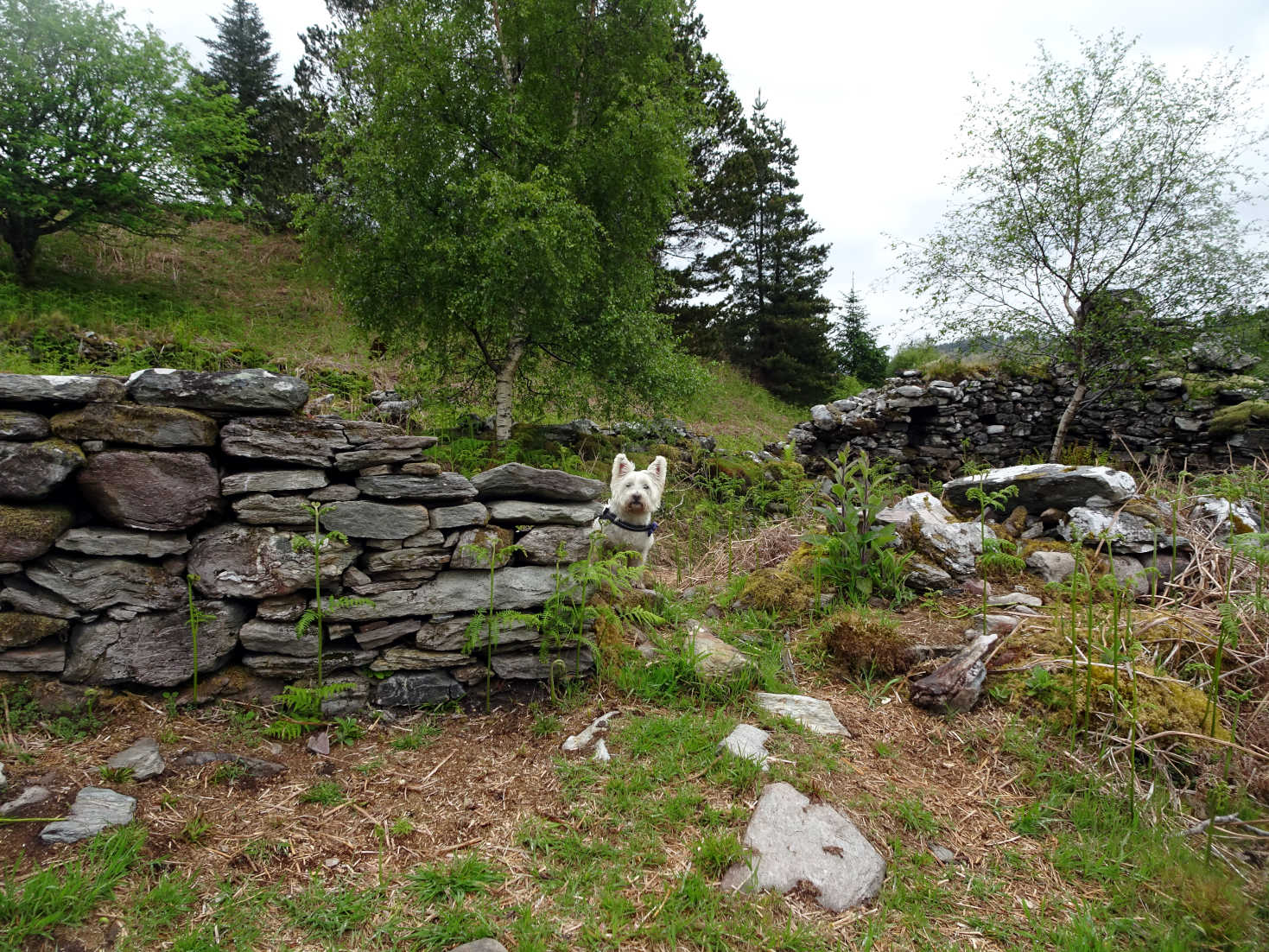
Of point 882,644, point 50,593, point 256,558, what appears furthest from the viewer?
point 882,644

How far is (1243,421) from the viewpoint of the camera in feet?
32.7

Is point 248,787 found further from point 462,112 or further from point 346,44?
point 346,44

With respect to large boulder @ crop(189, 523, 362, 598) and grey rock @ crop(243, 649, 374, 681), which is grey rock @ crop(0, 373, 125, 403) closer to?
large boulder @ crop(189, 523, 362, 598)

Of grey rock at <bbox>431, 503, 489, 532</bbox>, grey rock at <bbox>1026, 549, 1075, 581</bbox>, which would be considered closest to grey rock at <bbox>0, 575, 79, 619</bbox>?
Answer: grey rock at <bbox>431, 503, 489, 532</bbox>

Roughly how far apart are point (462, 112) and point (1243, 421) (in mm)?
14238

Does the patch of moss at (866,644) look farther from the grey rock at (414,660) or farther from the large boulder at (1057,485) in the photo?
the grey rock at (414,660)

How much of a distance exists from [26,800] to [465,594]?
6.84 feet

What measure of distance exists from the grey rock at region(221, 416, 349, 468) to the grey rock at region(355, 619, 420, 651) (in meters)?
1.09

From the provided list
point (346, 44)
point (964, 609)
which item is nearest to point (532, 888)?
point (964, 609)

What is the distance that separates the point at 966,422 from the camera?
12.7 metres

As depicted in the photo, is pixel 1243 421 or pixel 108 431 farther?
pixel 1243 421

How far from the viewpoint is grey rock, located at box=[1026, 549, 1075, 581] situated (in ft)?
16.0

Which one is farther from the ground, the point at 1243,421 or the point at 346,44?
the point at 346,44

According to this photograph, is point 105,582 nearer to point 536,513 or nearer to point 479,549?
point 479,549
